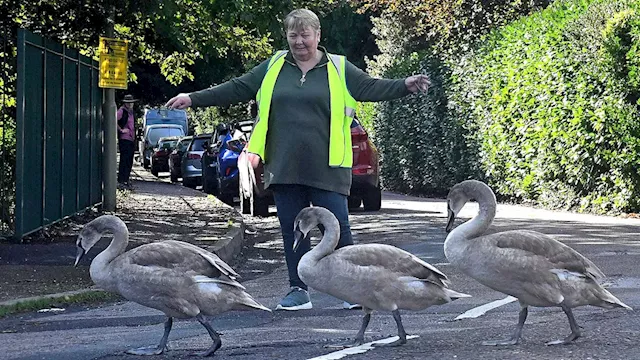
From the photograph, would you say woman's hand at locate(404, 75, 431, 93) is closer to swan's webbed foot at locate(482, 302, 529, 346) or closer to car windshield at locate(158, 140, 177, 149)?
swan's webbed foot at locate(482, 302, 529, 346)

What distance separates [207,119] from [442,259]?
51.1 meters

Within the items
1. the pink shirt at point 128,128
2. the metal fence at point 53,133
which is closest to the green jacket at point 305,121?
the metal fence at point 53,133

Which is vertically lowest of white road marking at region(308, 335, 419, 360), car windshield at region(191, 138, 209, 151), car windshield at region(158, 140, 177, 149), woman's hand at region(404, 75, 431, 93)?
white road marking at region(308, 335, 419, 360)

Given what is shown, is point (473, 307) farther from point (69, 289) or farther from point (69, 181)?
point (69, 181)

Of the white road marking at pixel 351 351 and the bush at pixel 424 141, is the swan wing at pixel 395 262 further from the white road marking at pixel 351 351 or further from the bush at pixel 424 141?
the bush at pixel 424 141

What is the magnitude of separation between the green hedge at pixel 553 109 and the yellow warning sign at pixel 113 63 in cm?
669

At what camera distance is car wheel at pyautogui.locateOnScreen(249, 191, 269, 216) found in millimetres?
20422

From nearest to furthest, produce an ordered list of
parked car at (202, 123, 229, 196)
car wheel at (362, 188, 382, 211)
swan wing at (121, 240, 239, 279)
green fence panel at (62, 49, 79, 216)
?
1. swan wing at (121, 240, 239, 279)
2. green fence panel at (62, 49, 79, 216)
3. car wheel at (362, 188, 382, 211)
4. parked car at (202, 123, 229, 196)

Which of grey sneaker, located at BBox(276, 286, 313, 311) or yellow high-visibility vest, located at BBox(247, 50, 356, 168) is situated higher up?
yellow high-visibility vest, located at BBox(247, 50, 356, 168)

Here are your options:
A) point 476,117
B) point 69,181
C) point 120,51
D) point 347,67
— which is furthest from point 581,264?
point 476,117

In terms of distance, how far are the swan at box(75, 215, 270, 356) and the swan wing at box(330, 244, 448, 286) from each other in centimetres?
61

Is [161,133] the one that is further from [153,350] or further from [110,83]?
[153,350]

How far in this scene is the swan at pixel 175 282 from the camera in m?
6.87

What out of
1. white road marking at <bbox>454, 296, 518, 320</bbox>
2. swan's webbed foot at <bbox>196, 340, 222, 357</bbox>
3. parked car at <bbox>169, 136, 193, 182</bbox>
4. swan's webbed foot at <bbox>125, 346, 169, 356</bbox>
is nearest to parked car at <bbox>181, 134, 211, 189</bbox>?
parked car at <bbox>169, 136, 193, 182</bbox>
